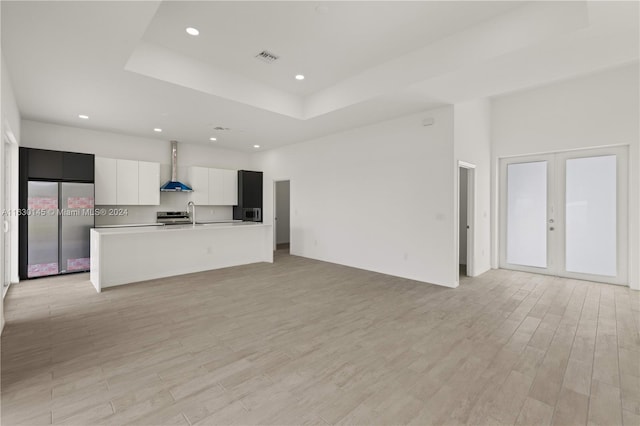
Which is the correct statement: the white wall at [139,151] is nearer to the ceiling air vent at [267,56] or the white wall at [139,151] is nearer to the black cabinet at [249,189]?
the black cabinet at [249,189]

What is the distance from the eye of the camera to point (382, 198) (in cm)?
560

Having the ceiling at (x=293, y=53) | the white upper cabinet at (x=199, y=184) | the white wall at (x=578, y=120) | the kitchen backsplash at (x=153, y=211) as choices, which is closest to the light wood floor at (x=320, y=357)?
the white wall at (x=578, y=120)

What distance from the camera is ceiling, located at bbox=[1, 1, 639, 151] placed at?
8.83 feet

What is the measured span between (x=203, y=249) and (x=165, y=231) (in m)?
0.89

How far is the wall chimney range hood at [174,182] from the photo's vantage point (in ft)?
22.8

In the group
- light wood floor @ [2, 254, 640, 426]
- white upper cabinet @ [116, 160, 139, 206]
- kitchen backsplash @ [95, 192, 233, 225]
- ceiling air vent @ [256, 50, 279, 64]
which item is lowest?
light wood floor @ [2, 254, 640, 426]

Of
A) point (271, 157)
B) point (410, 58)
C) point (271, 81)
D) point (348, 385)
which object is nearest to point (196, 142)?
point (271, 157)

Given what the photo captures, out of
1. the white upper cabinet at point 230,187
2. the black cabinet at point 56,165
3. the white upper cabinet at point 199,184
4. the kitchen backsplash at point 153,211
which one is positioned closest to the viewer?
the black cabinet at point 56,165

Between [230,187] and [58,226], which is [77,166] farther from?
[230,187]

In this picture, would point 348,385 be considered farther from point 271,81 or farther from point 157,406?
point 271,81

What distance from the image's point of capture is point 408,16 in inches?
121

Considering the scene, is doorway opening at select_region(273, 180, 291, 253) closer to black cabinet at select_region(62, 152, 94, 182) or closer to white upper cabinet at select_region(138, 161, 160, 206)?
white upper cabinet at select_region(138, 161, 160, 206)

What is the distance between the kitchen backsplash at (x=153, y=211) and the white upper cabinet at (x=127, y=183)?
0.41m

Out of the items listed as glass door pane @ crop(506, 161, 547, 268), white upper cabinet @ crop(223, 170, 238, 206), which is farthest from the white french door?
white upper cabinet @ crop(223, 170, 238, 206)
